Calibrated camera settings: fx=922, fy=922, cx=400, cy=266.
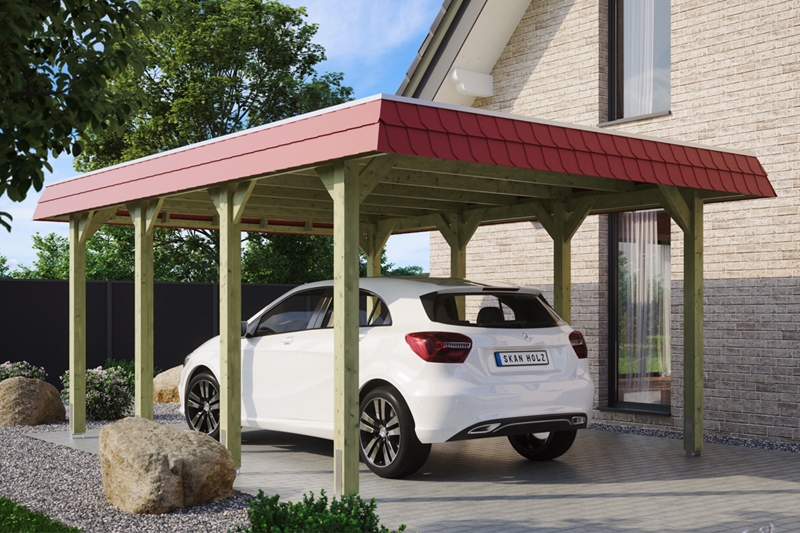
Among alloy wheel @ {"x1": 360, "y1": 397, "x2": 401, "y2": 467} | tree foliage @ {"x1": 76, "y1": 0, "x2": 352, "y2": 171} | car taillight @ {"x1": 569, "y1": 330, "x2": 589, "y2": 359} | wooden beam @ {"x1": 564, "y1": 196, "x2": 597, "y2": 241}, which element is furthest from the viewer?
tree foliage @ {"x1": 76, "y1": 0, "x2": 352, "y2": 171}

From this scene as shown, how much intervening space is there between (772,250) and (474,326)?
442 centimetres

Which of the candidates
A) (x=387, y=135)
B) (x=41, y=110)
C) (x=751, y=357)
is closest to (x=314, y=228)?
(x=751, y=357)

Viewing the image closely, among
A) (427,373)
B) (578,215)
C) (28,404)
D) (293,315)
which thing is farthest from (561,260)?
(28,404)

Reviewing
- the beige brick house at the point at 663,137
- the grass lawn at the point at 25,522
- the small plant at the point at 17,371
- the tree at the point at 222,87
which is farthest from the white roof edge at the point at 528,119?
the tree at the point at 222,87

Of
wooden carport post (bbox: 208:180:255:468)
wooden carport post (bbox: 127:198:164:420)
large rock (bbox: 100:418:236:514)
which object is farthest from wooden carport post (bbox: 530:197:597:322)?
large rock (bbox: 100:418:236:514)

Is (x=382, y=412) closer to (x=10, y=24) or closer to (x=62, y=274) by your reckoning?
(x=10, y=24)

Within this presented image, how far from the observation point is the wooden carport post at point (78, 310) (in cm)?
1065

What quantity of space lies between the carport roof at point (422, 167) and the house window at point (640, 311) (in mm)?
1563

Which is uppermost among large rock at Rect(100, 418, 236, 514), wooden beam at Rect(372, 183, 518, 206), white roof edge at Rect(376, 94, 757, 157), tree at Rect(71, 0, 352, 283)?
tree at Rect(71, 0, 352, 283)

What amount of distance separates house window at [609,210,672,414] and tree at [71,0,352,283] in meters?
17.9

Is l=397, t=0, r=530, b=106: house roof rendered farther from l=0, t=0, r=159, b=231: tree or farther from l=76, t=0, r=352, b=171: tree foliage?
l=76, t=0, r=352, b=171: tree foliage

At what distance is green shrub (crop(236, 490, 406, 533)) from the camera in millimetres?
4875

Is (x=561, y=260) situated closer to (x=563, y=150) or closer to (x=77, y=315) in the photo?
(x=563, y=150)

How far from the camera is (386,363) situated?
778 cm
